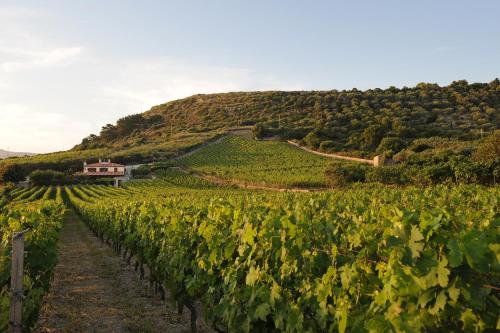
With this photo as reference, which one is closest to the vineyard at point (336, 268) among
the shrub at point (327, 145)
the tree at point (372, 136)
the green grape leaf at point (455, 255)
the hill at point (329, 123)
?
the green grape leaf at point (455, 255)

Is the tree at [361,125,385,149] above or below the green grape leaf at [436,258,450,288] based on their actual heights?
above

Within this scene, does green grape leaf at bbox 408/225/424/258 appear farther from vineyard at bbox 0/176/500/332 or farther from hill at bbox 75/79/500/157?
hill at bbox 75/79/500/157

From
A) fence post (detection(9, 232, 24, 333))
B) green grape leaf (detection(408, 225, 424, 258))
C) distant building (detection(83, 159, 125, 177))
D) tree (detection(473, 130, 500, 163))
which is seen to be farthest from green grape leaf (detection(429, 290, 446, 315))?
distant building (detection(83, 159, 125, 177))

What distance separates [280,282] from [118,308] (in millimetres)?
5432

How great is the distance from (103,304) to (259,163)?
56185mm

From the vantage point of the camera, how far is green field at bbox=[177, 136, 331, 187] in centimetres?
4851

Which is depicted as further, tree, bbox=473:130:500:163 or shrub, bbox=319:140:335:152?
shrub, bbox=319:140:335:152

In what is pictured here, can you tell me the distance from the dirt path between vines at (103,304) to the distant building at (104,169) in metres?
62.6

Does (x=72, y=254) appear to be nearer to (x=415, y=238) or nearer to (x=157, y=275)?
(x=157, y=275)

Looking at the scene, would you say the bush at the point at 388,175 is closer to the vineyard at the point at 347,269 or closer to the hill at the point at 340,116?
the hill at the point at 340,116

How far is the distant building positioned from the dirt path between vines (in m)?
62.6

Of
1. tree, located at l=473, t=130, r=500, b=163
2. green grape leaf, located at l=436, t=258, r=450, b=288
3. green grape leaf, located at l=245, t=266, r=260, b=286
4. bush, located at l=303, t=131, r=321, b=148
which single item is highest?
bush, located at l=303, t=131, r=321, b=148

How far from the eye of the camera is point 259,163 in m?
65.3

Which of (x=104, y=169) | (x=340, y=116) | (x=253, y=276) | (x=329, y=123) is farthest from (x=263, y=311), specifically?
(x=340, y=116)
